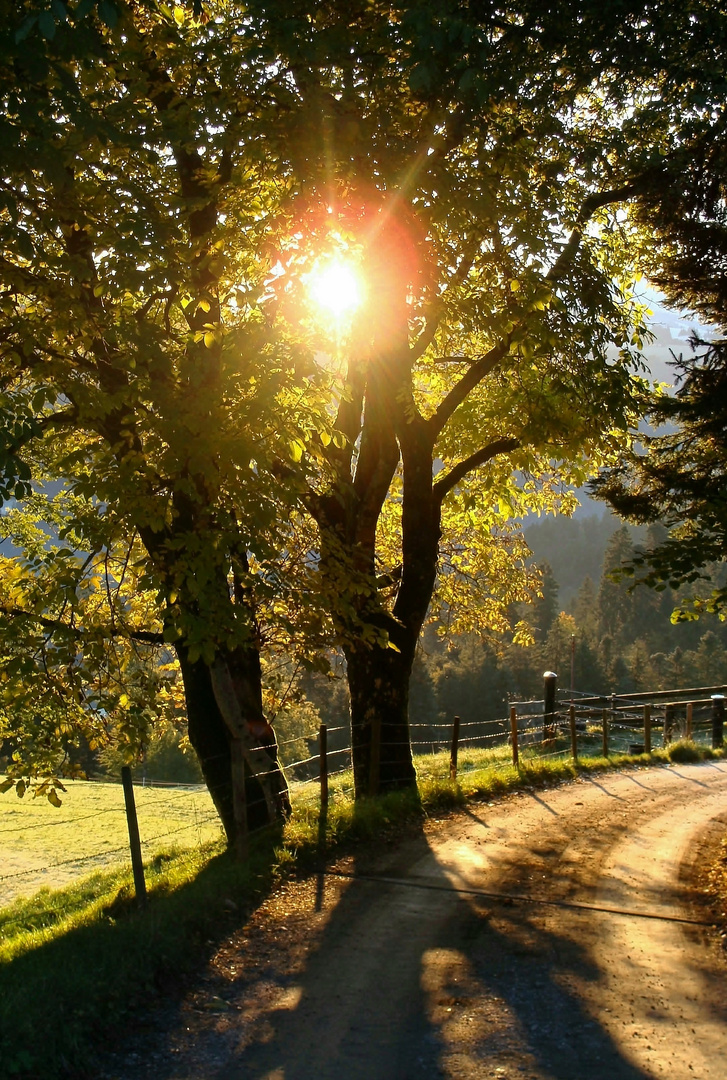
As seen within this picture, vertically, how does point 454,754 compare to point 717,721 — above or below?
above

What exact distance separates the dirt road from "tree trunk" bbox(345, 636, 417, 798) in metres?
2.39

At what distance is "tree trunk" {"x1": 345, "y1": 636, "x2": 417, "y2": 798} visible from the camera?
44.1 ft

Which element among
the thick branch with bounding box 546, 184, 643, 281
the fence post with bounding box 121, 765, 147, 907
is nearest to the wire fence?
the fence post with bounding box 121, 765, 147, 907

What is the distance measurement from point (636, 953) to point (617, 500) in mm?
5901

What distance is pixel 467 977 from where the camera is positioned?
680cm

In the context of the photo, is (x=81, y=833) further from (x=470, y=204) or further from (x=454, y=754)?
(x=470, y=204)

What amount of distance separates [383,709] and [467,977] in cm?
677

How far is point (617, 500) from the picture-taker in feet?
38.2

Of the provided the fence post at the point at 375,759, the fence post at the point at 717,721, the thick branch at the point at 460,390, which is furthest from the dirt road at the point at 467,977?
the fence post at the point at 717,721

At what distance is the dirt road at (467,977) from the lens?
215 inches

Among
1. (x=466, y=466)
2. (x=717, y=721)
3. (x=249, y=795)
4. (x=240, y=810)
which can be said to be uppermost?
(x=466, y=466)

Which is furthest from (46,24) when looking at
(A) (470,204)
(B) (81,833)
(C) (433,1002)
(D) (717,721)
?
(D) (717,721)

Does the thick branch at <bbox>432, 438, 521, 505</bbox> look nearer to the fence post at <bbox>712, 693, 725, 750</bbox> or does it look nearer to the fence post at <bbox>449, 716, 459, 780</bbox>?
the fence post at <bbox>449, 716, 459, 780</bbox>

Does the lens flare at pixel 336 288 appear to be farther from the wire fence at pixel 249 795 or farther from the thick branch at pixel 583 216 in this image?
the wire fence at pixel 249 795
